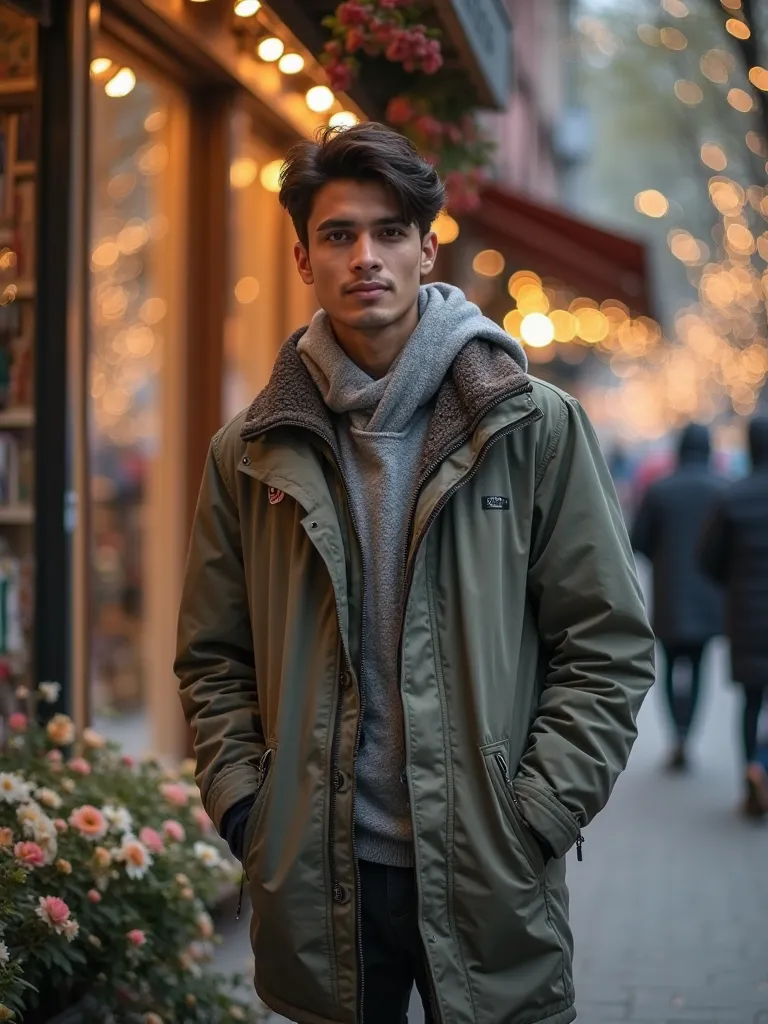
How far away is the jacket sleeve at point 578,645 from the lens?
8.75 feet

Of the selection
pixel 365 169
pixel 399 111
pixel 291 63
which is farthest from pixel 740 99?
pixel 365 169

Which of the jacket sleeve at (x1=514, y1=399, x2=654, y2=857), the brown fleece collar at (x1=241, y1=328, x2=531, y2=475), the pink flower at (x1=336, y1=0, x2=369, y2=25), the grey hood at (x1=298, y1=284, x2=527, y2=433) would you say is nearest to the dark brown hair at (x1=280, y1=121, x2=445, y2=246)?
the grey hood at (x1=298, y1=284, x2=527, y2=433)

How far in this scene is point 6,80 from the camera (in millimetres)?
4980

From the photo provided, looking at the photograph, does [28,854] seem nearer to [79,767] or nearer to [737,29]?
[79,767]

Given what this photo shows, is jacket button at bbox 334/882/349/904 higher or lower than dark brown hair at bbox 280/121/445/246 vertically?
lower

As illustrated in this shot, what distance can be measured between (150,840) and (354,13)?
8.33 ft

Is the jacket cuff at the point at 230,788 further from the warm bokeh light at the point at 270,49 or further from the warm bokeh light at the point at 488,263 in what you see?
the warm bokeh light at the point at 488,263

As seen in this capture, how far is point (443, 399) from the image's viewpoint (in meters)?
2.81

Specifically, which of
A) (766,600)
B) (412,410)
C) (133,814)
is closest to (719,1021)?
(133,814)

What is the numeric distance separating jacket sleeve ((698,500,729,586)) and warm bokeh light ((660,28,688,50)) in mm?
14055

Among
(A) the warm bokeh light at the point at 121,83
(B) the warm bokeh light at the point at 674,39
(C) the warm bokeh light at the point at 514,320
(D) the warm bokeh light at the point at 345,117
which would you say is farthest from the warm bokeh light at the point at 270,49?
(B) the warm bokeh light at the point at 674,39

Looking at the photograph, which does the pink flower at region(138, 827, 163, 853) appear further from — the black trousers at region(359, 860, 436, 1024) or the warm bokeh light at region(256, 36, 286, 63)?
the warm bokeh light at region(256, 36, 286, 63)

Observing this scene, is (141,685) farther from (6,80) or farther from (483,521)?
(483,521)

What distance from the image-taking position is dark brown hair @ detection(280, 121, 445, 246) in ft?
9.07
